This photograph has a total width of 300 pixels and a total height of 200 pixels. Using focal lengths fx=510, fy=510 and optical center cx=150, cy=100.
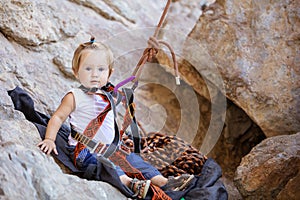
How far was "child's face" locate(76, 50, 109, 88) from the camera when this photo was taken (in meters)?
1.48

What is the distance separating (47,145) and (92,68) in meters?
0.27

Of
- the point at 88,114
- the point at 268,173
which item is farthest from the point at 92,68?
the point at 268,173

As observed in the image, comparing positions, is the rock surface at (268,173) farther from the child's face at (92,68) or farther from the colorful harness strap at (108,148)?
the child's face at (92,68)

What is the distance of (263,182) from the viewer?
1710 mm

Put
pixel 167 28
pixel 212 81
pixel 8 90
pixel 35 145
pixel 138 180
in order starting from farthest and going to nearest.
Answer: pixel 167 28 < pixel 212 81 < pixel 8 90 < pixel 138 180 < pixel 35 145

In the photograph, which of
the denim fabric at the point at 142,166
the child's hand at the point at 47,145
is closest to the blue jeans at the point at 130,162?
the denim fabric at the point at 142,166

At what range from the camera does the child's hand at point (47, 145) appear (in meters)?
1.37

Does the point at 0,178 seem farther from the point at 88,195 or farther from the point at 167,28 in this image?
the point at 167,28

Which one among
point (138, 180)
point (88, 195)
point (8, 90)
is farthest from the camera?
point (8, 90)

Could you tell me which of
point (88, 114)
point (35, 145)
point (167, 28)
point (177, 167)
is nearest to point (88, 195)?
point (35, 145)

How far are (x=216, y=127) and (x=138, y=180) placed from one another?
2.84 ft

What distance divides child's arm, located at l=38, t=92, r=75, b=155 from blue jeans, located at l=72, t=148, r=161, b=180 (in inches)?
3.4

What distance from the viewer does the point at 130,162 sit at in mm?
1585

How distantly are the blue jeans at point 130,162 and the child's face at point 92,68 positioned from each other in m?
0.20
